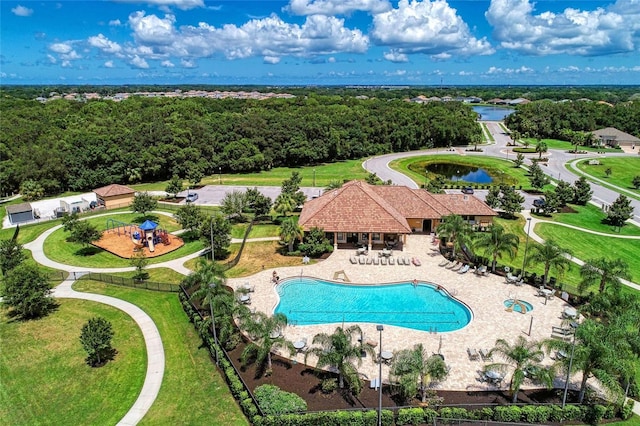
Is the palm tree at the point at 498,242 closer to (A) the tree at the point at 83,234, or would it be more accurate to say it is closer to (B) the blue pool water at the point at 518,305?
(B) the blue pool water at the point at 518,305

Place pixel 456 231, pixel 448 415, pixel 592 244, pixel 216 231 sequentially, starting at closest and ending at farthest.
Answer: pixel 448 415
pixel 456 231
pixel 216 231
pixel 592 244

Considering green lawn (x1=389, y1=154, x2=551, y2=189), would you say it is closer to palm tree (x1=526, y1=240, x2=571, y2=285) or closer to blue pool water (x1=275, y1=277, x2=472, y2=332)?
palm tree (x1=526, y1=240, x2=571, y2=285)

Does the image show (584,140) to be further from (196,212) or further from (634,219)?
(196,212)

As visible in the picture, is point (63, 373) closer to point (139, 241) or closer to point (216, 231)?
point (216, 231)

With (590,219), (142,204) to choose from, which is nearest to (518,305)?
(590,219)

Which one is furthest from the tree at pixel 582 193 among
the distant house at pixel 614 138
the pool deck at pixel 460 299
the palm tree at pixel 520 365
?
the distant house at pixel 614 138

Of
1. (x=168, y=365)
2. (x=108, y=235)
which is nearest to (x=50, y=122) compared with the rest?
(x=108, y=235)

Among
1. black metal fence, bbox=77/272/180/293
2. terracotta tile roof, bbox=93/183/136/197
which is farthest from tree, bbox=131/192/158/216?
black metal fence, bbox=77/272/180/293
